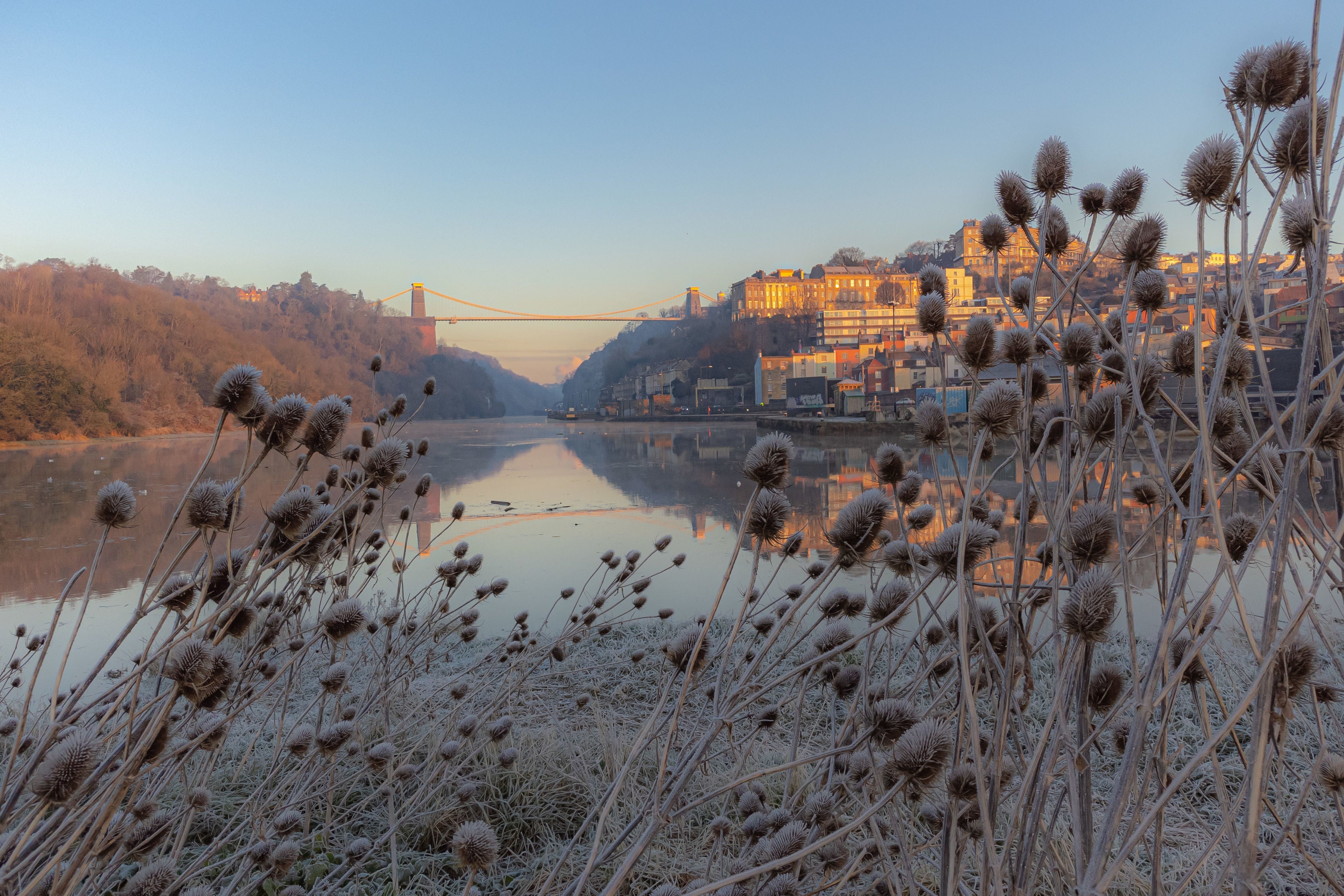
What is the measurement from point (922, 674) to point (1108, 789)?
Answer: 5.06 ft

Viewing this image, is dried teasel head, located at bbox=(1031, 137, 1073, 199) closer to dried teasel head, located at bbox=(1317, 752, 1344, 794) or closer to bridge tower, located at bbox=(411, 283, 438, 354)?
dried teasel head, located at bbox=(1317, 752, 1344, 794)

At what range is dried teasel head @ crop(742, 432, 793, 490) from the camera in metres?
0.99

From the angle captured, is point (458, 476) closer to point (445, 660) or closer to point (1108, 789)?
point (445, 660)

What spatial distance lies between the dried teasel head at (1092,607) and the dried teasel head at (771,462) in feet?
1.21

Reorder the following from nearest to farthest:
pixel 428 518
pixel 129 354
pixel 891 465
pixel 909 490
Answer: pixel 891 465, pixel 909 490, pixel 428 518, pixel 129 354

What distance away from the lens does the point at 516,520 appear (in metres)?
8.06

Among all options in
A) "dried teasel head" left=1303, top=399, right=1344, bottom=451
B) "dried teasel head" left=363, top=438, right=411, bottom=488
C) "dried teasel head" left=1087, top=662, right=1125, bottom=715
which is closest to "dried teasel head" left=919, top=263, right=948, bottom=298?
"dried teasel head" left=1303, top=399, right=1344, bottom=451

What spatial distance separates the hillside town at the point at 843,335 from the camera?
2033mm

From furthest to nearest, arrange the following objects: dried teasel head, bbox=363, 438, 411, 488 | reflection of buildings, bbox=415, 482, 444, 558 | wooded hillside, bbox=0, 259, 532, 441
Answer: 1. wooded hillside, bbox=0, 259, 532, 441
2. reflection of buildings, bbox=415, 482, 444, 558
3. dried teasel head, bbox=363, 438, 411, 488

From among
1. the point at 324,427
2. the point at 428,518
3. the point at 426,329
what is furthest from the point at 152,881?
the point at 426,329

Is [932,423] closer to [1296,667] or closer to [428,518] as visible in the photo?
[1296,667]

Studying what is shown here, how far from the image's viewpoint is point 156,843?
110 cm

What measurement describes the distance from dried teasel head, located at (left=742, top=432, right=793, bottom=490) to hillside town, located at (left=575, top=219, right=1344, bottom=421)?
23 cm

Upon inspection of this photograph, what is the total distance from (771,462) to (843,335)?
7421cm
